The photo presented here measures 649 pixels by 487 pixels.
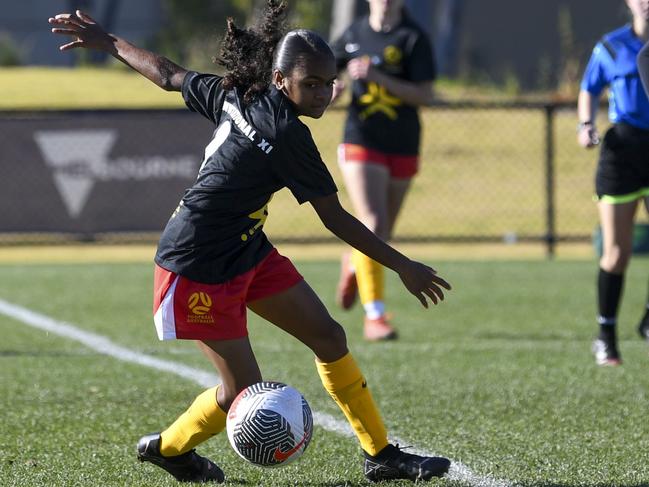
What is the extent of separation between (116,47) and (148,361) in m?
2.96

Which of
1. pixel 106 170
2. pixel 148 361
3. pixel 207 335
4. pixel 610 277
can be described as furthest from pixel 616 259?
pixel 106 170

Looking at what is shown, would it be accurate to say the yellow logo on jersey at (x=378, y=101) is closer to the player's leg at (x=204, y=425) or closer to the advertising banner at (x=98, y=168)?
the player's leg at (x=204, y=425)

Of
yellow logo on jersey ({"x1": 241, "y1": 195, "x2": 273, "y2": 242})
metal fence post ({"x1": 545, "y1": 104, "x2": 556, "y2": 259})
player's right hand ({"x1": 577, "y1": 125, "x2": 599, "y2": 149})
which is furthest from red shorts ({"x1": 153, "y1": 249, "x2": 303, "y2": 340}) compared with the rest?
metal fence post ({"x1": 545, "y1": 104, "x2": 556, "y2": 259})

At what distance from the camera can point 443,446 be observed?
504 cm

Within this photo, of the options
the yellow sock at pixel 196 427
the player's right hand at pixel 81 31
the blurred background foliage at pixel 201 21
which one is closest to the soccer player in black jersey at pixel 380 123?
the player's right hand at pixel 81 31

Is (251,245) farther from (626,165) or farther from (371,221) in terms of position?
(371,221)

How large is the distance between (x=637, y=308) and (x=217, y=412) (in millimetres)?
5939

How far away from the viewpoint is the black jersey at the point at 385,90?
820 cm

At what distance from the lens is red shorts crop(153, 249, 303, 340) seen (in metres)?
4.26

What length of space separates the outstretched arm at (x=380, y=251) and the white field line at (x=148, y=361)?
74 centimetres

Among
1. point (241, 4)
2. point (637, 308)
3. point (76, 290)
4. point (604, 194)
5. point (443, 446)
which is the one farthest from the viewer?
point (241, 4)

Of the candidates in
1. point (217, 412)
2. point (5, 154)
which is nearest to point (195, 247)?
point (217, 412)

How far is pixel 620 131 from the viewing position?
272 inches

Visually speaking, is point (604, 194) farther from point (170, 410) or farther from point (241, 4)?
point (241, 4)
